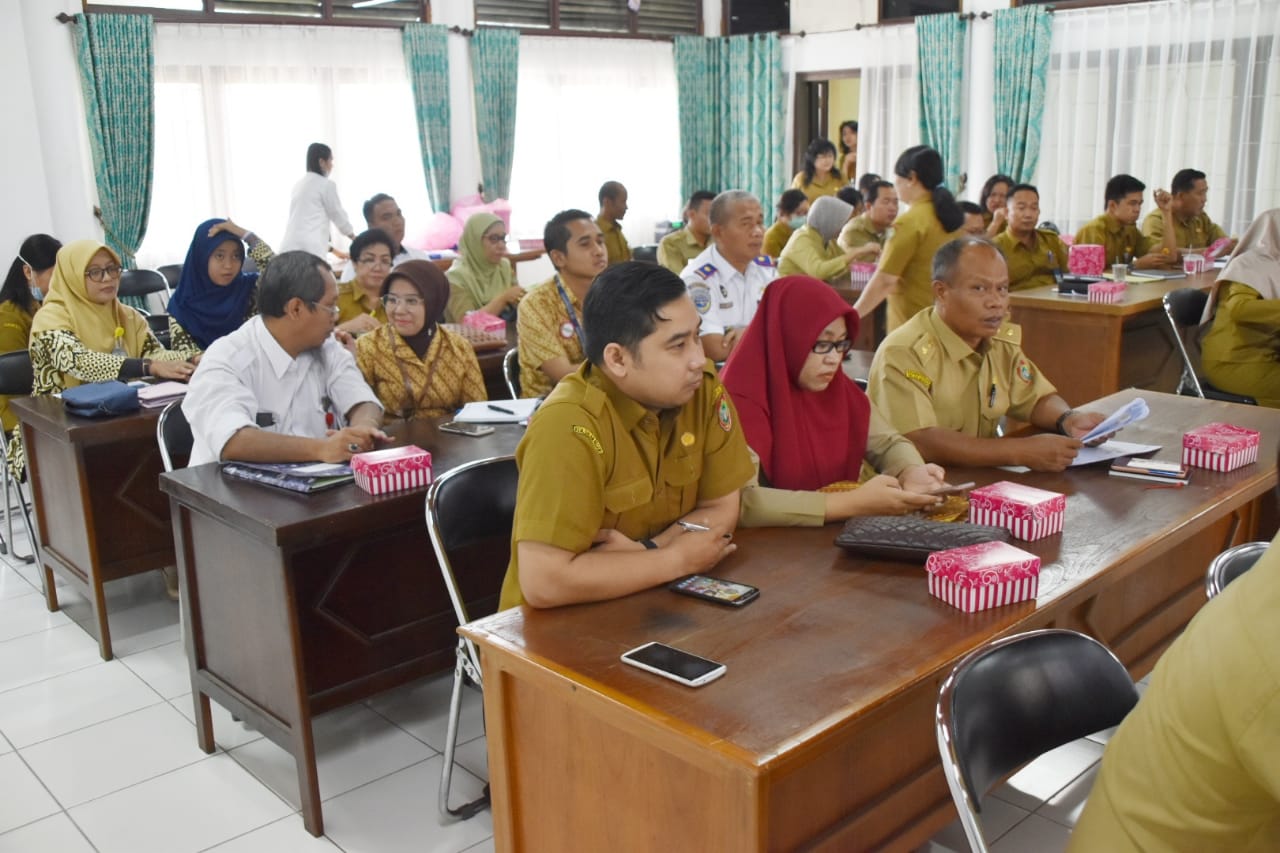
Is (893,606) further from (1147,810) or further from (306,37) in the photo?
(306,37)

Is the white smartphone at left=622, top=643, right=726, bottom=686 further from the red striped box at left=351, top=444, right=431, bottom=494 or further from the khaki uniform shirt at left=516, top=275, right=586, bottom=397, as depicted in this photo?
the khaki uniform shirt at left=516, top=275, right=586, bottom=397

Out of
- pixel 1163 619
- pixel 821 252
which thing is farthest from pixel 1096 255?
pixel 1163 619

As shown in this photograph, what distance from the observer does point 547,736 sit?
5.81 ft

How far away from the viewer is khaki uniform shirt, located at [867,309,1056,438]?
287 centimetres

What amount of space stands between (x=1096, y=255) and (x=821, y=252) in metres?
1.57

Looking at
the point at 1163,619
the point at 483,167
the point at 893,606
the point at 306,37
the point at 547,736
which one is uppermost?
the point at 306,37

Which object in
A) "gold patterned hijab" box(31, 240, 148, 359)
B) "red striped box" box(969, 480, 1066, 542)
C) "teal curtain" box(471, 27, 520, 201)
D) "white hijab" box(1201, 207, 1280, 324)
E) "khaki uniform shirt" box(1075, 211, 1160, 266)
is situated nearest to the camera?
"red striped box" box(969, 480, 1066, 542)

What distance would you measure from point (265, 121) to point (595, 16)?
3.46 metres

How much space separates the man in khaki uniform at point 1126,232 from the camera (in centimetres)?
629

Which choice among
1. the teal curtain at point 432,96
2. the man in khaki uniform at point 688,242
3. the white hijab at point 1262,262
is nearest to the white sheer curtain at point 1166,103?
the man in khaki uniform at point 688,242

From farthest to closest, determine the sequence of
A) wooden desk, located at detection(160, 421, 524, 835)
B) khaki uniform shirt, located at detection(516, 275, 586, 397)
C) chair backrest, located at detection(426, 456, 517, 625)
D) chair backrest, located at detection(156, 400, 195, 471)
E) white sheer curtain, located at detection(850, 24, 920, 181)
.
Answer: white sheer curtain, located at detection(850, 24, 920, 181) < khaki uniform shirt, located at detection(516, 275, 586, 397) < chair backrest, located at detection(156, 400, 195, 471) < wooden desk, located at detection(160, 421, 524, 835) < chair backrest, located at detection(426, 456, 517, 625)

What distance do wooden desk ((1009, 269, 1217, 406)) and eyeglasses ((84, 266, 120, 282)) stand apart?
3.89 m

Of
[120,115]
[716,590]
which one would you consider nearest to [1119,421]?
[716,590]

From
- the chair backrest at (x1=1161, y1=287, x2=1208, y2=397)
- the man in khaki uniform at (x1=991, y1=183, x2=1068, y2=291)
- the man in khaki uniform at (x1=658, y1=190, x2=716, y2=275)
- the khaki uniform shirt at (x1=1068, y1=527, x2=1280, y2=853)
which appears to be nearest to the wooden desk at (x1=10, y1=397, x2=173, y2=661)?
the khaki uniform shirt at (x1=1068, y1=527, x2=1280, y2=853)
